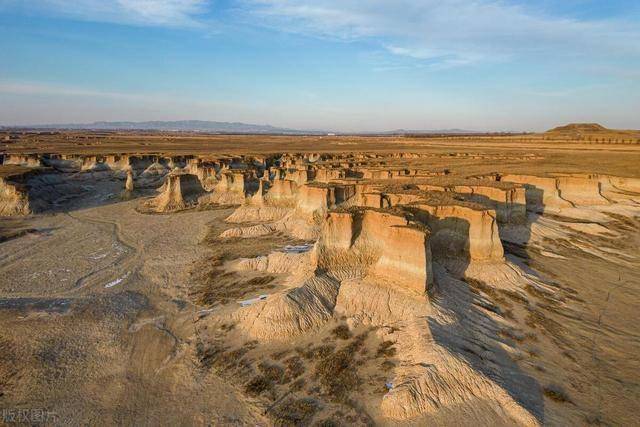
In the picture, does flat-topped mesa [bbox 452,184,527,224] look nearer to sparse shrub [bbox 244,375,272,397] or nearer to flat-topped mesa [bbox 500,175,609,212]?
flat-topped mesa [bbox 500,175,609,212]

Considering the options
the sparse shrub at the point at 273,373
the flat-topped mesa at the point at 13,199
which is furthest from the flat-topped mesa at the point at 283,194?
the flat-topped mesa at the point at 13,199

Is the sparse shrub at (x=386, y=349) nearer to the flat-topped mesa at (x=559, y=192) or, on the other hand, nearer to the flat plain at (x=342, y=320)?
the flat plain at (x=342, y=320)

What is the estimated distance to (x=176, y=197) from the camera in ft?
144

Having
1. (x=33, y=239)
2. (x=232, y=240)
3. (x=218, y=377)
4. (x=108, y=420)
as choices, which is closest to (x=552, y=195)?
(x=232, y=240)

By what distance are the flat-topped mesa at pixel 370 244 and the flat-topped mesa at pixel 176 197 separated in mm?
30135

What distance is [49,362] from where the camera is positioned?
14.2m

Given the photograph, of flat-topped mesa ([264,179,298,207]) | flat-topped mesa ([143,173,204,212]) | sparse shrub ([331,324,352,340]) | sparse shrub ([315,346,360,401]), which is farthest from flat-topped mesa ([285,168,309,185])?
sparse shrub ([315,346,360,401])

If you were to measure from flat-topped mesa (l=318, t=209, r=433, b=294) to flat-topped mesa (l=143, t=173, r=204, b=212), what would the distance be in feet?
98.9

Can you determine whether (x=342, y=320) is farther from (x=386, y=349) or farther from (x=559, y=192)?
(x=559, y=192)

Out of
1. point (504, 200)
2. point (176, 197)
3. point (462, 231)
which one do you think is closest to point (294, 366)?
point (462, 231)

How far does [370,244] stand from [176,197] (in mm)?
32767

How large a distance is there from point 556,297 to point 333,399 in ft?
45.9

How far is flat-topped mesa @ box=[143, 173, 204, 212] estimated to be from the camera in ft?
142

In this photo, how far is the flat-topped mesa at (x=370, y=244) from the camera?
16297 mm
